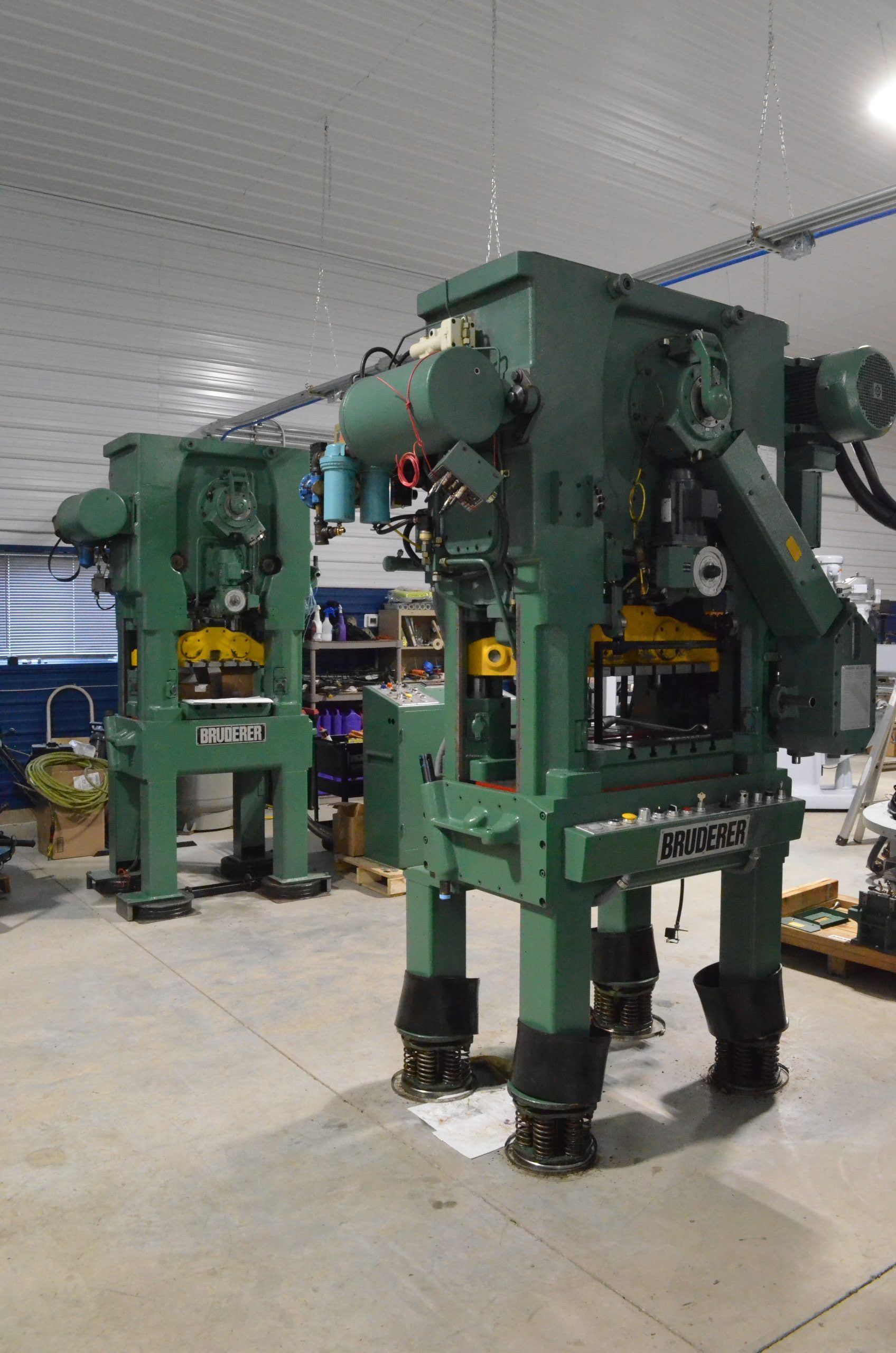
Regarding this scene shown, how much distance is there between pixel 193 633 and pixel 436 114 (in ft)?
10.5

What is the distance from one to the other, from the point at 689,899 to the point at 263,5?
15.9 ft

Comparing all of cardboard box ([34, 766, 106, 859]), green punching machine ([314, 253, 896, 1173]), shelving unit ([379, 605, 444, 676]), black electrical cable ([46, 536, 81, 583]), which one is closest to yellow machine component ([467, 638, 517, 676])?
green punching machine ([314, 253, 896, 1173])

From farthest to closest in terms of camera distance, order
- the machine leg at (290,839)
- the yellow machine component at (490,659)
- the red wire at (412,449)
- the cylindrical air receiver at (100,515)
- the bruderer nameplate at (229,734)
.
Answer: the machine leg at (290,839) < the bruderer nameplate at (229,734) < the cylindrical air receiver at (100,515) < the yellow machine component at (490,659) < the red wire at (412,449)

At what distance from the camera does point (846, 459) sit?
346 centimetres

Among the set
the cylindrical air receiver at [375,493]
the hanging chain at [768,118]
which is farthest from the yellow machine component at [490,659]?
the hanging chain at [768,118]

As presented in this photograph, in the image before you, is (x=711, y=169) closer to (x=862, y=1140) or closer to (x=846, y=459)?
(x=846, y=459)

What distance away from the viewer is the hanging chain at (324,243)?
6105 millimetres

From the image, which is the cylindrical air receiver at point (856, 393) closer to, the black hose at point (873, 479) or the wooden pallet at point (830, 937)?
the black hose at point (873, 479)

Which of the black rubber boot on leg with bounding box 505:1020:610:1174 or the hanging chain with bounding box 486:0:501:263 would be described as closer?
the black rubber boot on leg with bounding box 505:1020:610:1174

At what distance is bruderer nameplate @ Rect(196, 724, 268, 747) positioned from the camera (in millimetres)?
5316

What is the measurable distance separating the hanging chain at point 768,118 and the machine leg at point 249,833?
389 cm

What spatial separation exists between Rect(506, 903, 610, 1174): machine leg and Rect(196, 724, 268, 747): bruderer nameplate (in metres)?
2.94

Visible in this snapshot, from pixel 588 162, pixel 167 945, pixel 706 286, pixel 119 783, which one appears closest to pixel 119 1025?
pixel 167 945

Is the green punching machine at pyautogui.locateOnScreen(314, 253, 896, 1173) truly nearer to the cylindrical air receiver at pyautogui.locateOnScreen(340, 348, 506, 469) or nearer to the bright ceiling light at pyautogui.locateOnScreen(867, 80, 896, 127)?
the cylindrical air receiver at pyautogui.locateOnScreen(340, 348, 506, 469)
